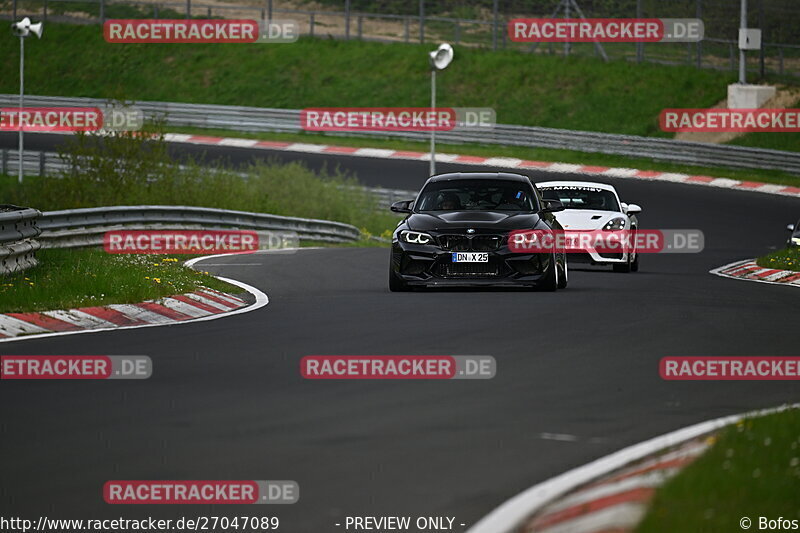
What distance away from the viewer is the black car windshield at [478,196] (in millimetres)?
19734

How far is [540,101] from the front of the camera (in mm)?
55562

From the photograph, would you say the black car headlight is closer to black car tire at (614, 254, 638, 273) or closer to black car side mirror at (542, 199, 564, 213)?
black car side mirror at (542, 199, 564, 213)

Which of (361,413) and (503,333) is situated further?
(503,333)

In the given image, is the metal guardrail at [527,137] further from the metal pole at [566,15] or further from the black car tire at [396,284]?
the black car tire at [396,284]

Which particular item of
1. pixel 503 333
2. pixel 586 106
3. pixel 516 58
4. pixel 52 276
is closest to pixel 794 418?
pixel 503 333

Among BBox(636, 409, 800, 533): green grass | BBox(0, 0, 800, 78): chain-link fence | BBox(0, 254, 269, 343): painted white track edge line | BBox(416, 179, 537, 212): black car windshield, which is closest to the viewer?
BBox(636, 409, 800, 533): green grass

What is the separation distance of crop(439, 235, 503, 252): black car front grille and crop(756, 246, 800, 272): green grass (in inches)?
297

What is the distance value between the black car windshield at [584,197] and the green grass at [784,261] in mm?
2713

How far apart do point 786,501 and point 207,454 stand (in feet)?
10.2

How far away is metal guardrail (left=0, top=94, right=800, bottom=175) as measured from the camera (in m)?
46.2

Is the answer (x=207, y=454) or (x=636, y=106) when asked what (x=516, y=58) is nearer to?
(x=636, y=106)

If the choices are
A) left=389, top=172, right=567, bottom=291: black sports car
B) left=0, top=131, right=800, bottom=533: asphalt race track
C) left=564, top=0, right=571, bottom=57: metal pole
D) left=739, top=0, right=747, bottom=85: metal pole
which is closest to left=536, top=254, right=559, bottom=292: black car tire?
left=389, top=172, right=567, bottom=291: black sports car

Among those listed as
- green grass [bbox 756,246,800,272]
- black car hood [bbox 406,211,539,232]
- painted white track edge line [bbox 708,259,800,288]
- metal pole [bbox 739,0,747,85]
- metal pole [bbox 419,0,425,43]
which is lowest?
painted white track edge line [bbox 708,259,800,288]

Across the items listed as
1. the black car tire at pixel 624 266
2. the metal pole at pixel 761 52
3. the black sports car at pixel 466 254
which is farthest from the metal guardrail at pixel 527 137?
the black sports car at pixel 466 254
